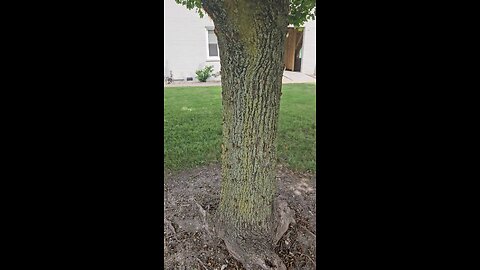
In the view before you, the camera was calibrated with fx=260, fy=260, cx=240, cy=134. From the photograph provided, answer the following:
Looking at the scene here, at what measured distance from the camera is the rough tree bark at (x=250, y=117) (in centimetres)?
126

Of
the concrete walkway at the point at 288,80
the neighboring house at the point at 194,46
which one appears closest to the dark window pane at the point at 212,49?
the neighboring house at the point at 194,46

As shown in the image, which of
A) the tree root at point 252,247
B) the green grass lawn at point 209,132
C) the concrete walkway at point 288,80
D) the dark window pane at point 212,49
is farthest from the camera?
the dark window pane at point 212,49

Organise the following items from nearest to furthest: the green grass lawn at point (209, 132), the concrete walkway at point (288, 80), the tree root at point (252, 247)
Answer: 1. the tree root at point (252, 247)
2. the green grass lawn at point (209, 132)
3. the concrete walkway at point (288, 80)

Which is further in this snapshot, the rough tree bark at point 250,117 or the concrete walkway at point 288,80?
the concrete walkway at point 288,80

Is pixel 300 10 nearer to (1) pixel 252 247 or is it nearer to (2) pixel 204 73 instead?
(1) pixel 252 247

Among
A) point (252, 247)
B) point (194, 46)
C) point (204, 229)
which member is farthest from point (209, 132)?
point (194, 46)

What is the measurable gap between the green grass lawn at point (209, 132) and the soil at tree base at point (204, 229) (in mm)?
460

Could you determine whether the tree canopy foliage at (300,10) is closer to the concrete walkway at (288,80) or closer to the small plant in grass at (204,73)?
the concrete walkway at (288,80)

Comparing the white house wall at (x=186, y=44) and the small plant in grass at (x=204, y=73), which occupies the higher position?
the white house wall at (x=186, y=44)

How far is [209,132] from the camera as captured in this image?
13.4 ft

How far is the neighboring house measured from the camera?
8.46 m

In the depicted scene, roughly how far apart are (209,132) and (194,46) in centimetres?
577
